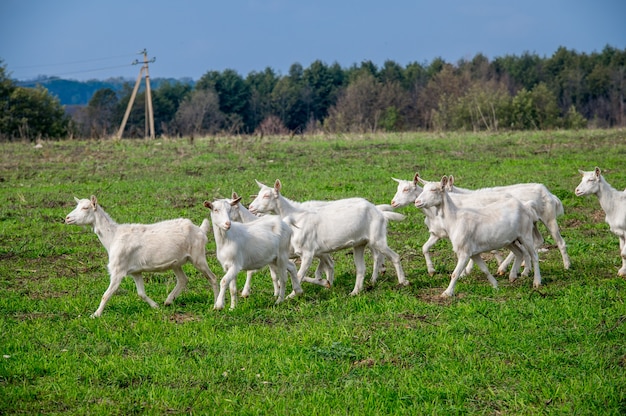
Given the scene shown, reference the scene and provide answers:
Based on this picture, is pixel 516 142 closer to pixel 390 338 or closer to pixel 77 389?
pixel 390 338

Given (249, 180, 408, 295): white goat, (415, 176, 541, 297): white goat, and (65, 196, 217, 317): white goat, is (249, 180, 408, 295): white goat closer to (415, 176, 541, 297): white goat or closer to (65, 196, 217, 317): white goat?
(415, 176, 541, 297): white goat

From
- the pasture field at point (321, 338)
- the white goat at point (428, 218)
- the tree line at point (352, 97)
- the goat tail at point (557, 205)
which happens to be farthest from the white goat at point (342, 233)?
the tree line at point (352, 97)

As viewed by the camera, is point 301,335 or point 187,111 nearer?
point 301,335

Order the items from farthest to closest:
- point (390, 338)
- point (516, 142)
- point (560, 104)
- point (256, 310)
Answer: point (560, 104) < point (516, 142) < point (256, 310) < point (390, 338)

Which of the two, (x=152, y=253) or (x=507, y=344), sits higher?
(x=152, y=253)

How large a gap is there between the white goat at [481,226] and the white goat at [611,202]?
1418 millimetres

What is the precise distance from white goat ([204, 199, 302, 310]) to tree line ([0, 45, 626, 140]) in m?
39.0

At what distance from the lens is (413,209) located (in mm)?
17344

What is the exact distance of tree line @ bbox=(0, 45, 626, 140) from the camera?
53938 millimetres

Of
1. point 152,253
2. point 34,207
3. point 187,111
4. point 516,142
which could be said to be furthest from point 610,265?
point 187,111

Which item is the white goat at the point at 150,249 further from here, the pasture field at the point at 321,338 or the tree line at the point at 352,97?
the tree line at the point at 352,97

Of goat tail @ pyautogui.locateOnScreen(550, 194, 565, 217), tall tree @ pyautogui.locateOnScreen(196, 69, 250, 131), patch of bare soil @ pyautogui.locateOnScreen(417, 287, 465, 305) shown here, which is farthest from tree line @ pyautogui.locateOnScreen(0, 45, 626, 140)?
patch of bare soil @ pyautogui.locateOnScreen(417, 287, 465, 305)

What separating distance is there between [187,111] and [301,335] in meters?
60.3

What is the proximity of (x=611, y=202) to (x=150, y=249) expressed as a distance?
6940mm
